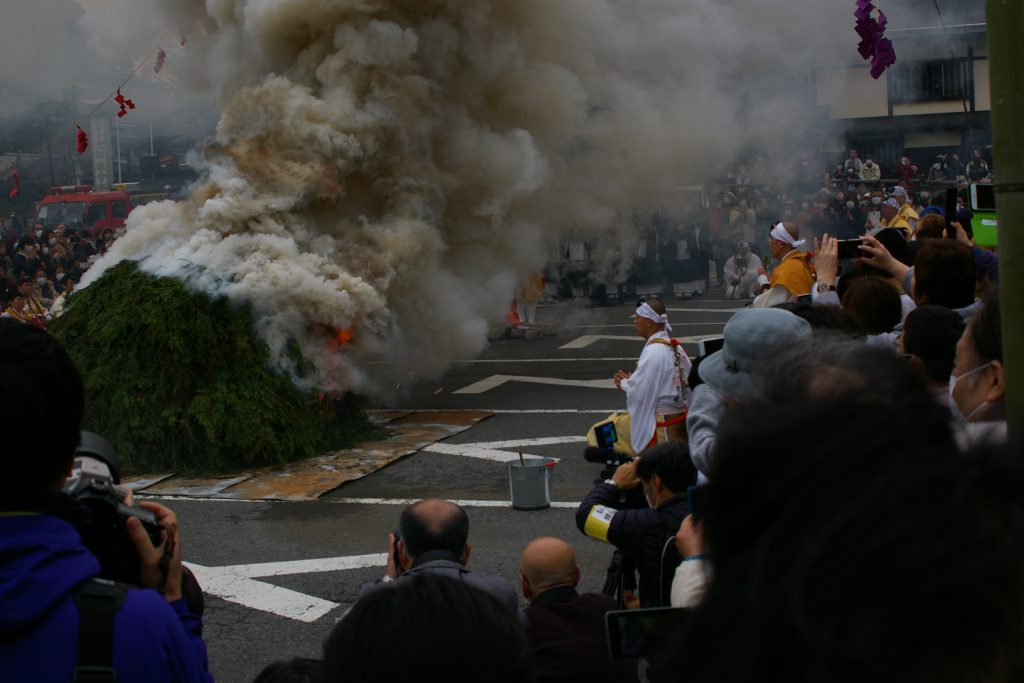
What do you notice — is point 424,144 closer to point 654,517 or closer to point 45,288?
point 654,517

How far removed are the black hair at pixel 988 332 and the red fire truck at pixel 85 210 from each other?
79.9ft

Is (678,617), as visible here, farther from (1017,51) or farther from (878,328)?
(878,328)

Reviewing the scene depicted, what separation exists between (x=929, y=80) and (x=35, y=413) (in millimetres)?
24732

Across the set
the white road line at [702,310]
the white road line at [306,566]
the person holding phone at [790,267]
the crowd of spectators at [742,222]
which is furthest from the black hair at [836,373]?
the crowd of spectators at [742,222]

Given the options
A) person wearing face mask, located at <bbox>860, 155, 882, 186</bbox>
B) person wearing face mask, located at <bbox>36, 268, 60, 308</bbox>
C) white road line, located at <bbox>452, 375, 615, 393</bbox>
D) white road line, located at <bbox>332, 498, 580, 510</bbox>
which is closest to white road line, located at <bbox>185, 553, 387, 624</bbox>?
white road line, located at <bbox>332, 498, 580, 510</bbox>

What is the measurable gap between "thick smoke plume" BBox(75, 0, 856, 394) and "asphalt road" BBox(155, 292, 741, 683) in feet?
3.78

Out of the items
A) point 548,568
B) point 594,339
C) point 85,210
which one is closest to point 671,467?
point 548,568

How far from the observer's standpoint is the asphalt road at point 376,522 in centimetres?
564

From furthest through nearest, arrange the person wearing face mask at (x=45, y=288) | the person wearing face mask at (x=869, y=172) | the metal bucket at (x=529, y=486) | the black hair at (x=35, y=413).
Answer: the person wearing face mask at (x=869, y=172)
the person wearing face mask at (x=45, y=288)
the metal bucket at (x=529, y=486)
the black hair at (x=35, y=413)

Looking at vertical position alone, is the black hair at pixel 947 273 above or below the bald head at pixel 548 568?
above

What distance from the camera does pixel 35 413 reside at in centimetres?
183

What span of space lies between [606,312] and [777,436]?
58.5 feet

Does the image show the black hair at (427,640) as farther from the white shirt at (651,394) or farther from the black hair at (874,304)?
the white shirt at (651,394)

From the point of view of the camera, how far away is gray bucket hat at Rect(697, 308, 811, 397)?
3279 millimetres
